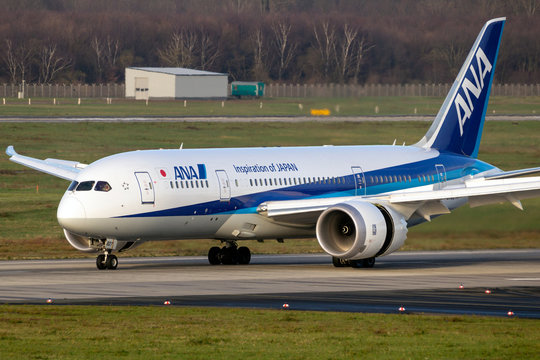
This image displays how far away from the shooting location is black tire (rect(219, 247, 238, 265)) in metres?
43.0

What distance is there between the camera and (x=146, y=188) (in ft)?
126

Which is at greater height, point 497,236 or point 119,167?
point 119,167

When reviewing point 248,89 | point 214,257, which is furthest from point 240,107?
point 214,257

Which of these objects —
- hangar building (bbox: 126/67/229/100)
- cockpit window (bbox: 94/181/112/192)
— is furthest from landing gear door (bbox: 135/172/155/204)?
hangar building (bbox: 126/67/229/100)

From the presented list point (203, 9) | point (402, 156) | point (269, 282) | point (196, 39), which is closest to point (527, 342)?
point (269, 282)

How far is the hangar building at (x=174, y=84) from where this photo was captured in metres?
134

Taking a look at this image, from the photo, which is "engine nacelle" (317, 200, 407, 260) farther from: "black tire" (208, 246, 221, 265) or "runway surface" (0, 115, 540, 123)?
"runway surface" (0, 115, 540, 123)

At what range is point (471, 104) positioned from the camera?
48906 millimetres

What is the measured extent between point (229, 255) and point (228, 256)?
0.06 metres

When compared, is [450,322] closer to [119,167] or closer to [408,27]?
[119,167]

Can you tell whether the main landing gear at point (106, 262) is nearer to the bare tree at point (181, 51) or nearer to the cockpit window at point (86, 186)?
the cockpit window at point (86, 186)

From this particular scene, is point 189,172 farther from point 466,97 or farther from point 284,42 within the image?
point 284,42

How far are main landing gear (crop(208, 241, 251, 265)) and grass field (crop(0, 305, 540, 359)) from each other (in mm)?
15218

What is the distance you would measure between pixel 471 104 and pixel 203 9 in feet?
503
